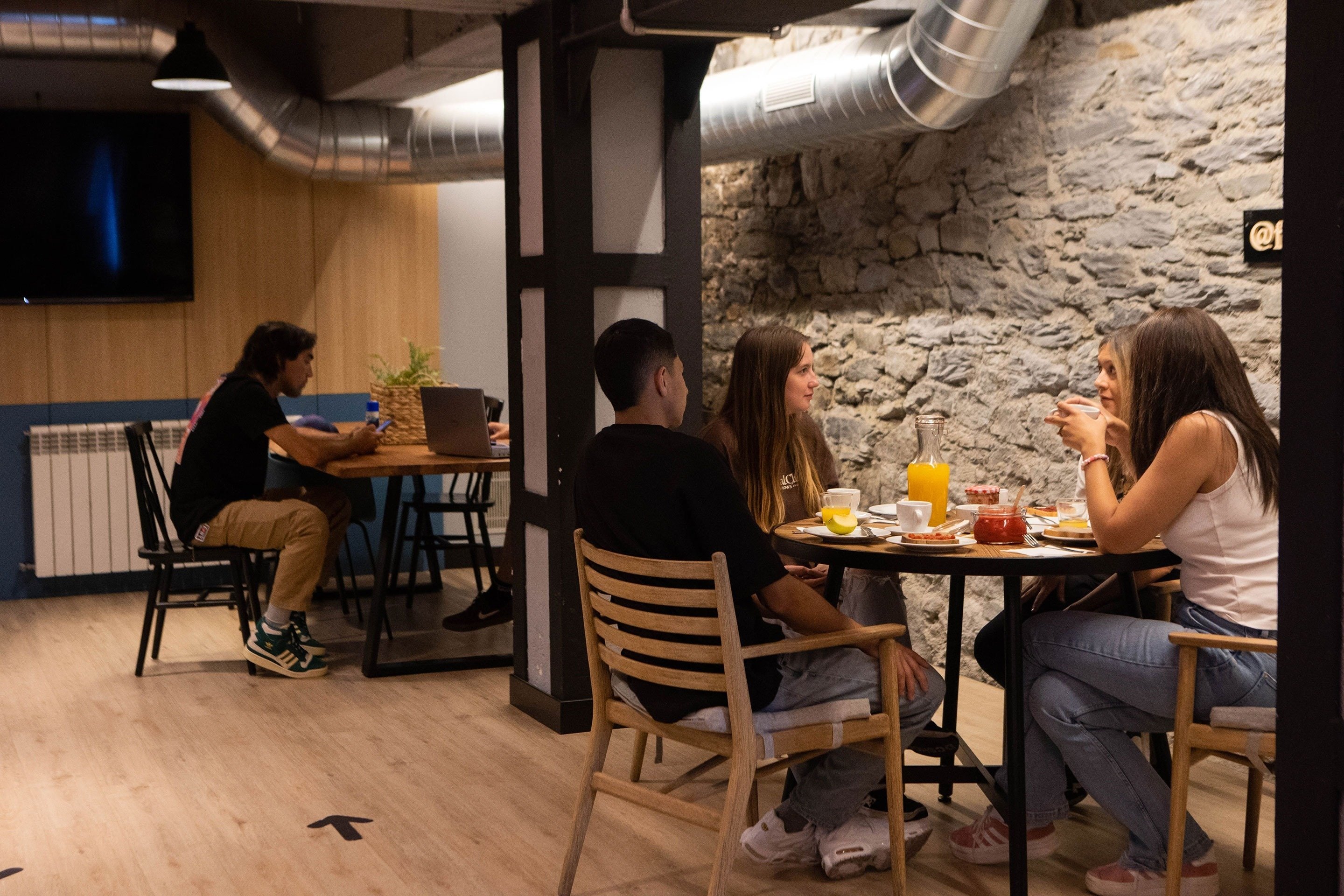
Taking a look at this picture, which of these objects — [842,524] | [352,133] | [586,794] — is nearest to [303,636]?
[586,794]

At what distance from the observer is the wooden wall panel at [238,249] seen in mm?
6652

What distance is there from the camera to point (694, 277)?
4.18m

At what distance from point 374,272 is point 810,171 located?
2.59m

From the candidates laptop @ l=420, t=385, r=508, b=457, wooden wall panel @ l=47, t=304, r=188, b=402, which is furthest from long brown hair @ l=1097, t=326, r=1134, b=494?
wooden wall panel @ l=47, t=304, r=188, b=402

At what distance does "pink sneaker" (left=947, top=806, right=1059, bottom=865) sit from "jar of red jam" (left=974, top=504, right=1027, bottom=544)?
69 centimetres

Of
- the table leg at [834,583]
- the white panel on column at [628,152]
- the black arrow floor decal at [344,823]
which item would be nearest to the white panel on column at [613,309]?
the white panel on column at [628,152]

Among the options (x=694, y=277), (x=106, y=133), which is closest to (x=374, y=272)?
(x=106, y=133)

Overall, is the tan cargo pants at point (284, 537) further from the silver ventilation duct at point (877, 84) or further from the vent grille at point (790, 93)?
the vent grille at point (790, 93)

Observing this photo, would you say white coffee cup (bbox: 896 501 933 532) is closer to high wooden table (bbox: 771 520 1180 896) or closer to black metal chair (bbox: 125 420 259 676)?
high wooden table (bbox: 771 520 1180 896)

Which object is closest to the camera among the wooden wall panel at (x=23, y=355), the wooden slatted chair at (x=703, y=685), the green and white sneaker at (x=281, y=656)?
the wooden slatted chair at (x=703, y=685)

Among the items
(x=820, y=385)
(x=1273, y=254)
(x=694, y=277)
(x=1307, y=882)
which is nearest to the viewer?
(x=1307, y=882)

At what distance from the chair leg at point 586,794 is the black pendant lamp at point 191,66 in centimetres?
369

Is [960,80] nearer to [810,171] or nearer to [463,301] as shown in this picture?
[810,171]

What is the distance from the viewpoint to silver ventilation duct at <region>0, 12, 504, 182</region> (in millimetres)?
6180
